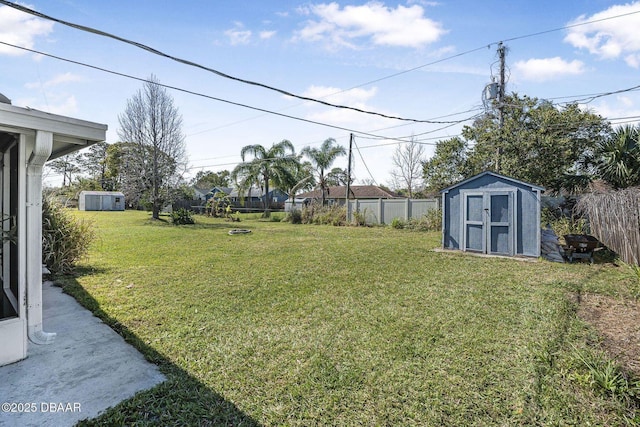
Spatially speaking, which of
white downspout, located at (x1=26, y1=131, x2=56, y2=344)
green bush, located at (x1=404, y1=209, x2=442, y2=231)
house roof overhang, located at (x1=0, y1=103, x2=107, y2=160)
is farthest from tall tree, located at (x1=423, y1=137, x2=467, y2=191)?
white downspout, located at (x1=26, y1=131, x2=56, y2=344)

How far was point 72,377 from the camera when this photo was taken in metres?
2.49

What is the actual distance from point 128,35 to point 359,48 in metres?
5.73

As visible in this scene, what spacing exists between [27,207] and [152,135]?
19605 mm

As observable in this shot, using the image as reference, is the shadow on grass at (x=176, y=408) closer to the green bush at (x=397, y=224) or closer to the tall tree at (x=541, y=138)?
the green bush at (x=397, y=224)

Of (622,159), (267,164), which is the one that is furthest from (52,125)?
(267,164)

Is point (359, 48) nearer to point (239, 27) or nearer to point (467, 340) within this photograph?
point (239, 27)

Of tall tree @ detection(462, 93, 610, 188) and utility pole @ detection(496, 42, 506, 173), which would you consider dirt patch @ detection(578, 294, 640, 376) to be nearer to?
tall tree @ detection(462, 93, 610, 188)

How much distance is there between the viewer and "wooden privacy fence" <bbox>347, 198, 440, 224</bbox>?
1555 centimetres

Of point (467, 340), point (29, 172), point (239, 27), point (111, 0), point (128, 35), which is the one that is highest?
point (239, 27)

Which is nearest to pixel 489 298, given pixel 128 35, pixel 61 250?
pixel 128 35

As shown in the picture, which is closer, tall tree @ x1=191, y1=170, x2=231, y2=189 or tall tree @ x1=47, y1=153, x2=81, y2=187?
tall tree @ x1=47, y1=153, x2=81, y2=187

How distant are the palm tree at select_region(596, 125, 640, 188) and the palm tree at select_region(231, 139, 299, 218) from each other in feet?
58.9

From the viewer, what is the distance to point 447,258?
7.92 m

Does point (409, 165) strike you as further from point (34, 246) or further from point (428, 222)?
point (34, 246)
